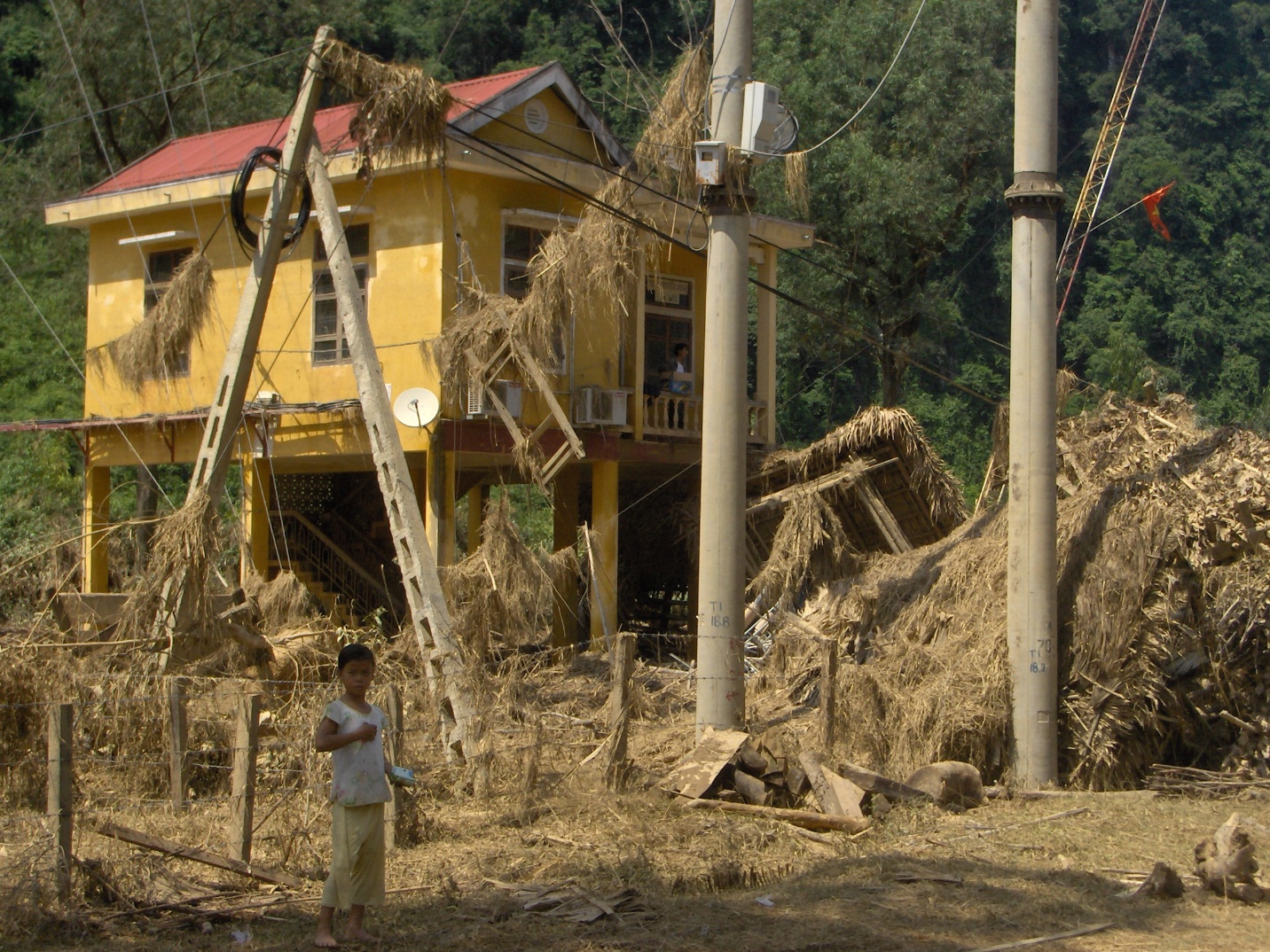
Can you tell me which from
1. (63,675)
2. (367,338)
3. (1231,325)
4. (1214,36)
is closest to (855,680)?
(367,338)

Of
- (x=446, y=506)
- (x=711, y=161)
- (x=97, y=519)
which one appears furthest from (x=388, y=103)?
(x=97, y=519)

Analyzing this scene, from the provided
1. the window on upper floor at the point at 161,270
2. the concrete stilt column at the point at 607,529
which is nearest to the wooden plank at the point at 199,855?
the concrete stilt column at the point at 607,529

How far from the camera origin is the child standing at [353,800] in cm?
664

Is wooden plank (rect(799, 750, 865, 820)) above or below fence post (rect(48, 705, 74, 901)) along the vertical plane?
below

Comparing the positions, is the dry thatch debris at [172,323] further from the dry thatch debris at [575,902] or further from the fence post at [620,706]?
the dry thatch debris at [575,902]

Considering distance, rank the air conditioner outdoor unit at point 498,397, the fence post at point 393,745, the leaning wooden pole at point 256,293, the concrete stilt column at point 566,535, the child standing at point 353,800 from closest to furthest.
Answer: the child standing at point 353,800
the fence post at point 393,745
the leaning wooden pole at point 256,293
the air conditioner outdoor unit at point 498,397
the concrete stilt column at point 566,535

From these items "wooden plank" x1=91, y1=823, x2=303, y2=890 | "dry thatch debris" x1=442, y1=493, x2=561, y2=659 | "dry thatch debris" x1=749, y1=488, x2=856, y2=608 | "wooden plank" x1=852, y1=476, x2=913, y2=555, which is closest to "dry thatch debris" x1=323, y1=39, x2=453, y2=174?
"dry thatch debris" x1=442, y1=493, x2=561, y2=659

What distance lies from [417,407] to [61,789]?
10.2m

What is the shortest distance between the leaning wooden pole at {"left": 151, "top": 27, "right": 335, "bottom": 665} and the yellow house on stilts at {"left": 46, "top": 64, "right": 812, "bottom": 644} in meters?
3.53

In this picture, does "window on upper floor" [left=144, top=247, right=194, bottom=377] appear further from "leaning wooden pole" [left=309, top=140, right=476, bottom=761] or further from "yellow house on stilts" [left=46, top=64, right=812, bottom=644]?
"leaning wooden pole" [left=309, top=140, right=476, bottom=761]

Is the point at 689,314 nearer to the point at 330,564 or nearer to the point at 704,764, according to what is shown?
the point at 330,564

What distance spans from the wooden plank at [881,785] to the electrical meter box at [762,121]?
198 inches

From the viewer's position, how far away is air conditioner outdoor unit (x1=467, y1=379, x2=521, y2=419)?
17078 mm

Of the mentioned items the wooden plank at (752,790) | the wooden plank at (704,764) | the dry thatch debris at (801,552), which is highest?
the dry thatch debris at (801,552)
